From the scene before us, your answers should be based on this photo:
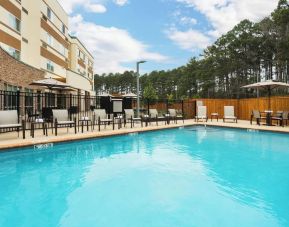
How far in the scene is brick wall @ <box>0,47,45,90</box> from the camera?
14148 mm

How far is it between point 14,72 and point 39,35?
11.4 m

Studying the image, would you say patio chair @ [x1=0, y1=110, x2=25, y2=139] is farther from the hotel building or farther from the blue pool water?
the hotel building

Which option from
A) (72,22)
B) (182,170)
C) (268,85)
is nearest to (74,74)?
(72,22)

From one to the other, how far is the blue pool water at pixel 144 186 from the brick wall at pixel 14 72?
293 inches

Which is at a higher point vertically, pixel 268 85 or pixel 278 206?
pixel 268 85

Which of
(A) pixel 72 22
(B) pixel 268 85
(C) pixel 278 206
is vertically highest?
(A) pixel 72 22

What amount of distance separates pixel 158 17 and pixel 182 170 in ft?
63.1

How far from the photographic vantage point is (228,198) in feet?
15.9

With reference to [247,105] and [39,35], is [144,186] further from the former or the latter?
[39,35]

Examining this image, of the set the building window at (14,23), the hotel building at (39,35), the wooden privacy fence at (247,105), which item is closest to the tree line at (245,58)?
the wooden privacy fence at (247,105)

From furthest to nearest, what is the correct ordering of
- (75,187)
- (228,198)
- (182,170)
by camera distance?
1. (182,170)
2. (75,187)
3. (228,198)

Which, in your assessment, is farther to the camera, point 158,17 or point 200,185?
point 158,17

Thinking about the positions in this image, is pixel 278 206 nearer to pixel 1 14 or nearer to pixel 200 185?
pixel 200 185

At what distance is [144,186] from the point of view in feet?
18.2
